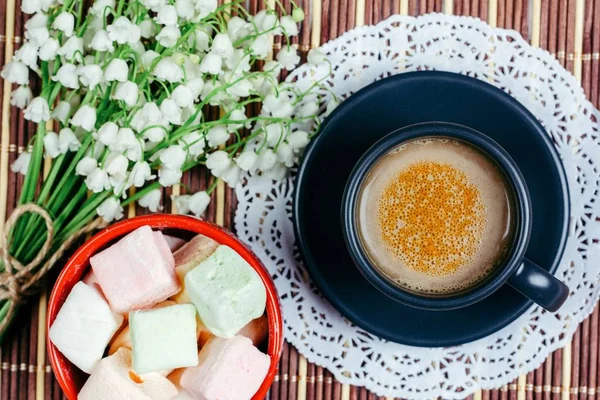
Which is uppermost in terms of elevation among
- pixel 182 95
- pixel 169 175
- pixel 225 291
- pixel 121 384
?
pixel 182 95

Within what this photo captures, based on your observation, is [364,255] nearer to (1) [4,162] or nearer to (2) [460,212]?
(2) [460,212]

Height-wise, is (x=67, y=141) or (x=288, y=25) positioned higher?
(x=288, y=25)

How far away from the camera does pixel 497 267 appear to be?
0.96 metres

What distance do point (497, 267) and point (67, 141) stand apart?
1.88 ft

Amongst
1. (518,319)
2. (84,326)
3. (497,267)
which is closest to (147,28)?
(84,326)

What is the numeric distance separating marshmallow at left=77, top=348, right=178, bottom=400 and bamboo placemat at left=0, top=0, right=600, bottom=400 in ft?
0.77

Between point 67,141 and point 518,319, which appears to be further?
point 518,319

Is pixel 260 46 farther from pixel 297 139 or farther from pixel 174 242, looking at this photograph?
pixel 174 242

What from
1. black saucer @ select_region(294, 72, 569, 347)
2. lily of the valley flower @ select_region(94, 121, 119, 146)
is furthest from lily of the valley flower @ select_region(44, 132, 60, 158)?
black saucer @ select_region(294, 72, 569, 347)

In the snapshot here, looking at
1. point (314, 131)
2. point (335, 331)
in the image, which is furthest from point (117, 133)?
point (335, 331)

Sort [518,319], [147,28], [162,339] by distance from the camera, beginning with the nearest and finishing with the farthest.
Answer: [162,339]
[147,28]
[518,319]

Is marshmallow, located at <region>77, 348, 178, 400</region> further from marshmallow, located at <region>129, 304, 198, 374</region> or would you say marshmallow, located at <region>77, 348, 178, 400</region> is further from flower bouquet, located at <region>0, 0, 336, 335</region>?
flower bouquet, located at <region>0, 0, 336, 335</region>

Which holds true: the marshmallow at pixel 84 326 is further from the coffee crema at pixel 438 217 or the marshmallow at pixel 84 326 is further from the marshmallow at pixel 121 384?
the coffee crema at pixel 438 217

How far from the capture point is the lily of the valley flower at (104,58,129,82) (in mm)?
933
